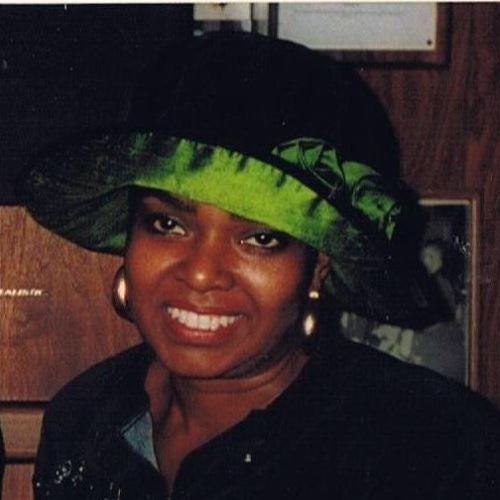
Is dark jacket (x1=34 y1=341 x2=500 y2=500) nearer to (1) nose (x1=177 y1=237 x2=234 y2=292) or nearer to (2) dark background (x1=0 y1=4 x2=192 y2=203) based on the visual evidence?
(1) nose (x1=177 y1=237 x2=234 y2=292)

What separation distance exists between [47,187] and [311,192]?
0.18 m

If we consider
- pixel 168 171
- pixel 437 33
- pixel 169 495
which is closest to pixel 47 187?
pixel 168 171

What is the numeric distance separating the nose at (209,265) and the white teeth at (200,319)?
21mm

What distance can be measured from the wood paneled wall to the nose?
0.80 ft

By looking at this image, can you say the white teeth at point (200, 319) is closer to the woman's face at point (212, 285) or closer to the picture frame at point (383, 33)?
the woman's face at point (212, 285)

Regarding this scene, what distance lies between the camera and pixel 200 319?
62cm

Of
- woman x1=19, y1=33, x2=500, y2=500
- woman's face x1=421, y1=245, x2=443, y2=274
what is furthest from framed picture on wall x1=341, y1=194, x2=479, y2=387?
woman x1=19, y1=33, x2=500, y2=500

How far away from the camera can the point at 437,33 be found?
0.79m

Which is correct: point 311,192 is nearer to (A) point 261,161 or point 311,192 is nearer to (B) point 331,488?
(A) point 261,161

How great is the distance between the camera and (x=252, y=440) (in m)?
0.64

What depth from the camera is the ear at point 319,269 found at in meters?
0.64

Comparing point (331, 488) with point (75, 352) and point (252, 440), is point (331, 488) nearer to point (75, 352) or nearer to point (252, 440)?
point (252, 440)

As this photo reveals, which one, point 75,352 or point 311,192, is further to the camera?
point 75,352

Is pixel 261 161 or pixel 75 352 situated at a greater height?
pixel 261 161
